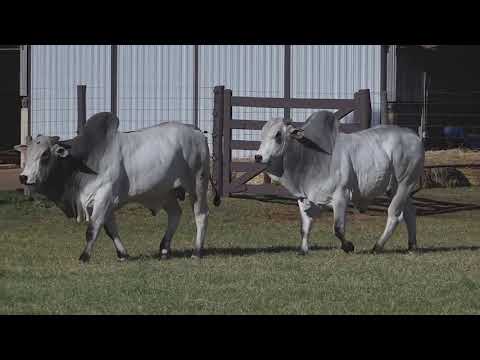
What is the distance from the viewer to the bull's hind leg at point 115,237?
553 inches

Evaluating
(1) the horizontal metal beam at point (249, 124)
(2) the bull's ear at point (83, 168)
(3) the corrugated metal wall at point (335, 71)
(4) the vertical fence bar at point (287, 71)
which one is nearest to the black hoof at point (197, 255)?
(2) the bull's ear at point (83, 168)

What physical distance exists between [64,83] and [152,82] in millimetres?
2105

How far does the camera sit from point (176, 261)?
45.8ft

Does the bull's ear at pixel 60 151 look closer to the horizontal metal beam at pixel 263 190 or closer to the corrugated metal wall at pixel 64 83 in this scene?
the horizontal metal beam at pixel 263 190

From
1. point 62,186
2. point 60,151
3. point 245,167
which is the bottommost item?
point 245,167

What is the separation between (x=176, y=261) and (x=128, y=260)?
590 mm

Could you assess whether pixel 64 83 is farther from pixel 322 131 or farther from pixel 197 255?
pixel 197 255

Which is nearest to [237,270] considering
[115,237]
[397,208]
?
[115,237]

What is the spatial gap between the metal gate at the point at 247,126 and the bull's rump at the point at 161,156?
5709mm

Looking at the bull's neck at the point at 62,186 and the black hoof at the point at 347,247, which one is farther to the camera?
the black hoof at the point at 347,247

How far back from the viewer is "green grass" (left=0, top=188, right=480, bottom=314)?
34.9 ft

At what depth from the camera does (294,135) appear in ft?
48.9

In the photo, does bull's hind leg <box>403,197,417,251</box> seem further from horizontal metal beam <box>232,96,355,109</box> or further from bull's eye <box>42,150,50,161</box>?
horizontal metal beam <box>232,96,355,109</box>

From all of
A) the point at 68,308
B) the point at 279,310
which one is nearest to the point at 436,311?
the point at 279,310
